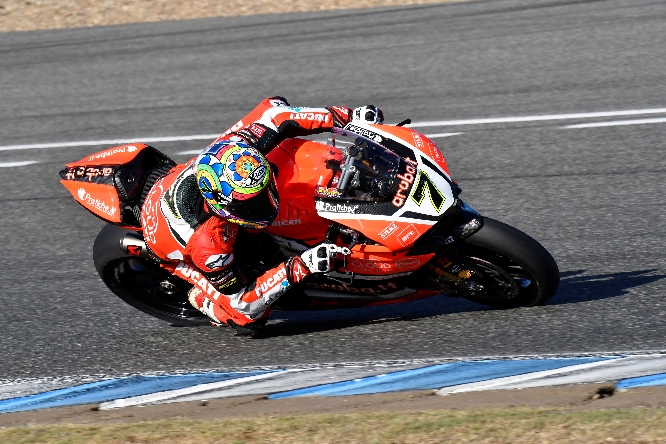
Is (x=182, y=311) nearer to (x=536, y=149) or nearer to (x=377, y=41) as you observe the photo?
(x=536, y=149)

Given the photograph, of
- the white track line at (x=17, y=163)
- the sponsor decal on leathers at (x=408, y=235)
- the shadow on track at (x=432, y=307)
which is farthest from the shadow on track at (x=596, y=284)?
the white track line at (x=17, y=163)

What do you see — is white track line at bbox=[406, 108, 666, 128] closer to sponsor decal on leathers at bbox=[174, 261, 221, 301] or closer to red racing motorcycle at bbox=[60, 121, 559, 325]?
red racing motorcycle at bbox=[60, 121, 559, 325]

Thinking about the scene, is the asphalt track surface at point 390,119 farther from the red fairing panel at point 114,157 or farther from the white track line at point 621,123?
the red fairing panel at point 114,157

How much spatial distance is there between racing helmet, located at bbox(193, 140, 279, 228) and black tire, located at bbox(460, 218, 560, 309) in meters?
1.10

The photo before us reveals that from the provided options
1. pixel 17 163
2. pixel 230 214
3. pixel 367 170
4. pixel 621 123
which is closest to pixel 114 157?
pixel 230 214

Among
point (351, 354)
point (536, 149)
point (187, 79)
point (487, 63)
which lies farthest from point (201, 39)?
point (351, 354)

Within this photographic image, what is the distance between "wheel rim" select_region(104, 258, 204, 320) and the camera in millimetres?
6391

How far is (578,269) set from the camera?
21.7ft

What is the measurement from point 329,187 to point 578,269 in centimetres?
192

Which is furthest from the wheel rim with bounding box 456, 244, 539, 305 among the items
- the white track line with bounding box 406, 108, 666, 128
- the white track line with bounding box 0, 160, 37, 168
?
the white track line with bounding box 0, 160, 37, 168

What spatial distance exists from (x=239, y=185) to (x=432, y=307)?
1692 millimetres

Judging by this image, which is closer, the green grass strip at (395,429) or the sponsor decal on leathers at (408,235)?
the green grass strip at (395,429)

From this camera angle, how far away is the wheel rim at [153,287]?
252 inches

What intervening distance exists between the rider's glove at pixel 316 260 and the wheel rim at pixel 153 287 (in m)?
1.13
